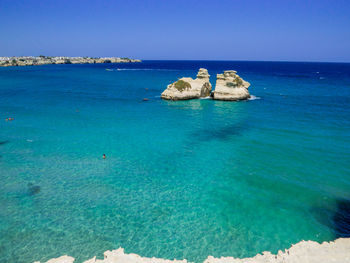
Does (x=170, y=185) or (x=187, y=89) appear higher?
(x=187, y=89)

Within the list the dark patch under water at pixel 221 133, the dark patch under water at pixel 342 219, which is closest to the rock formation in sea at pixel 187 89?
the dark patch under water at pixel 221 133

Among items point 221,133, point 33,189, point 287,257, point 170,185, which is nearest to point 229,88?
point 221,133

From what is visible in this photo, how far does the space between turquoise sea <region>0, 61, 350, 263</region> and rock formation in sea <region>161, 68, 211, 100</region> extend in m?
18.6

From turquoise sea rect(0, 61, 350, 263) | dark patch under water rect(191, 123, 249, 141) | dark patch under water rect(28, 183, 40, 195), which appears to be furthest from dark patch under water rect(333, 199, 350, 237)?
dark patch under water rect(28, 183, 40, 195)

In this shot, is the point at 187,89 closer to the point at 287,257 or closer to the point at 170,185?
the point at 170,185

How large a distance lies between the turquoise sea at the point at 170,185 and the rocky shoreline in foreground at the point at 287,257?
21.8 inches

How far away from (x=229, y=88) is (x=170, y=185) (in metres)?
41.9

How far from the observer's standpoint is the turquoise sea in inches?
541

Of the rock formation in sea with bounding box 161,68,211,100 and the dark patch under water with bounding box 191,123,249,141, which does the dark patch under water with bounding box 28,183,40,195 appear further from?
the rock formation in sea with bounding box 161,68,211,100

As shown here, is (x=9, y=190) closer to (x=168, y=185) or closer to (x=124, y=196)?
(x=124, y=196)

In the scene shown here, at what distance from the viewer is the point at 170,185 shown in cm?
1950

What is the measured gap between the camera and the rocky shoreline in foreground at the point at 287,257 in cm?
1177

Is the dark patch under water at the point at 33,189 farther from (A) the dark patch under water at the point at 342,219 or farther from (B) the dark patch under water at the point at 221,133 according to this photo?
(A) the dark patch under water at the point at 342,219

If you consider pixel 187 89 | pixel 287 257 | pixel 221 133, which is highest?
pixel 187 89
